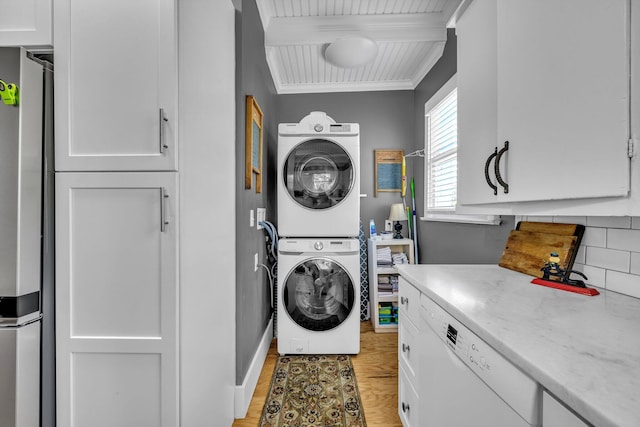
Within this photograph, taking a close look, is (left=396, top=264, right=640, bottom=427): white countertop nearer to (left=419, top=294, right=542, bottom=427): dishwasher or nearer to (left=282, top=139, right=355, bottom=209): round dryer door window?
(left=419, top=294, right=542, bottom=427): dishwasher

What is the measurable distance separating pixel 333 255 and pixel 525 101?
1.59m

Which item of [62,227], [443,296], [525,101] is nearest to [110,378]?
[62,227]

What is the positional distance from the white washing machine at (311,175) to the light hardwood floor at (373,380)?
102cm

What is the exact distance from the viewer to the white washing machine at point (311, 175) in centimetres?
223

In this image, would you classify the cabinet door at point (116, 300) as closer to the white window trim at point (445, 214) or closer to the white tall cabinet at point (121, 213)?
the white tall cabinet at point (121, 213)

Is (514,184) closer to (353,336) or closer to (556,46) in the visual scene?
(556,46)

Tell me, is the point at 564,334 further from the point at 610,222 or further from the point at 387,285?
the point at 387,285

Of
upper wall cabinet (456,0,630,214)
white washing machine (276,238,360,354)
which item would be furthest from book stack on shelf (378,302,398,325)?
upper wall cabinet (456,0,630,214)

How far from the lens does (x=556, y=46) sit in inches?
33.0

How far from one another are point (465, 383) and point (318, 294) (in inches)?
61.3

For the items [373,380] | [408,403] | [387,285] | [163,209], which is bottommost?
[373,380]

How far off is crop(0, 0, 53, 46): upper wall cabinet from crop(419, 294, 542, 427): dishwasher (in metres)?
1.79

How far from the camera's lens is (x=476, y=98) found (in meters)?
1.30

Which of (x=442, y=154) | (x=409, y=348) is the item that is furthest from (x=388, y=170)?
(x=409, y=348)
